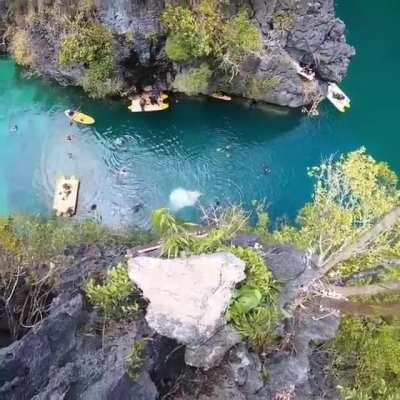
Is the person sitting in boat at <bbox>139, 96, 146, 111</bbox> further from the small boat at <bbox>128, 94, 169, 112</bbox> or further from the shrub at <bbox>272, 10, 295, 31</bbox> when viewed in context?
the shrub at <bbox>272, 10, 295, 31</bbox>

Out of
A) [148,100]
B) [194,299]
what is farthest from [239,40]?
[194,299]

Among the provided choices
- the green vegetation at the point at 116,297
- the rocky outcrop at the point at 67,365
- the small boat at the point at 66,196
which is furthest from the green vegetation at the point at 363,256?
the small boat at the point at 66,196

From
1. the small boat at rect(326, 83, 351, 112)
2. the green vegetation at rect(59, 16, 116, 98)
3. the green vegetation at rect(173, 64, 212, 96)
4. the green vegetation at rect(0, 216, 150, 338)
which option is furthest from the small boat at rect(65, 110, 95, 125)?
the small boat at rect(326, 83, 351, 112)

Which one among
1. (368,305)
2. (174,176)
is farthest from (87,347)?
(174,176)

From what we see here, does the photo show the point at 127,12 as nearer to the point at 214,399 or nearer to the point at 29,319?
the point at 29,319

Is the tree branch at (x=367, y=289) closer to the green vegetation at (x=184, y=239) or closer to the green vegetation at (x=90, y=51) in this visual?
the green vegetation at (x=184, y=239)
